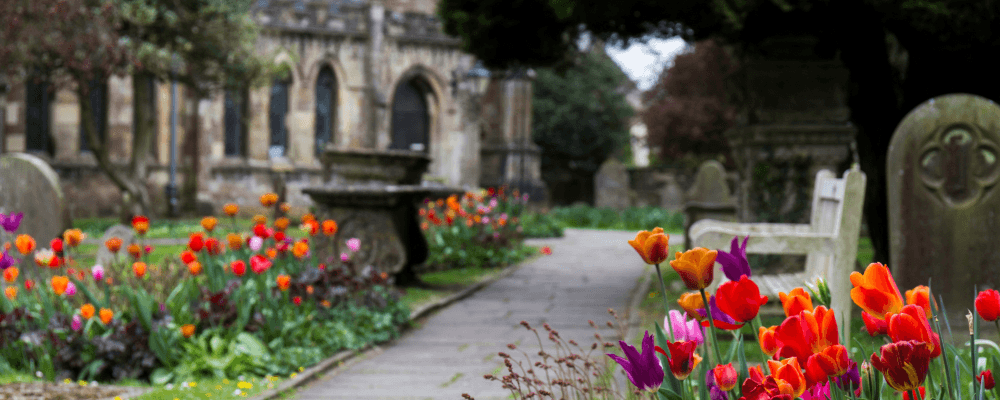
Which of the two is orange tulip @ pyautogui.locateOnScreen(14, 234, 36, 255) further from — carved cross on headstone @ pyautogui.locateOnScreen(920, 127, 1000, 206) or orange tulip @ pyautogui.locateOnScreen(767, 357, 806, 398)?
carved cross on headstone @ pyautogui.locateOnScreen(920, 127, 1000, 206)

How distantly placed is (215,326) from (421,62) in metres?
20.2

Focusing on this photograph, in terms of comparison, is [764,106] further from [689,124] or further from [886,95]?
[689,124]

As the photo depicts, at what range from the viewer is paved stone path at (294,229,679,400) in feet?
13.4

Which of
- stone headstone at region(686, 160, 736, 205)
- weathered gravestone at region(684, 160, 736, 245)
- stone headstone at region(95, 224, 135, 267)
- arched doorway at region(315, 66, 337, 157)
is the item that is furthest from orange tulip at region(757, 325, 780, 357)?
arched doorway at region(315, 66, 337, 157)

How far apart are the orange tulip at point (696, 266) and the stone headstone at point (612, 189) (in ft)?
78.4

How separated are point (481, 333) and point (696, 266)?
14.2 ft

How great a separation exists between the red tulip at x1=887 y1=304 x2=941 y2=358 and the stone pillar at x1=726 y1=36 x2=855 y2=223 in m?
6.54

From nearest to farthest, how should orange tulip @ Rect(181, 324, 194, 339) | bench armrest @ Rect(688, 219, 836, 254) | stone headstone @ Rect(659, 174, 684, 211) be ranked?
bench armrest @ Rect(688, 219, 836, 254), orange tulip @ Rect(181, 324, 194, 339), stone headstone @ Rect(659, 174, 684, 211)

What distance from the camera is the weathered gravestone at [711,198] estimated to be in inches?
365

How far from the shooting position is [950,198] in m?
4.46

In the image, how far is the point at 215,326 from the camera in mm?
4434

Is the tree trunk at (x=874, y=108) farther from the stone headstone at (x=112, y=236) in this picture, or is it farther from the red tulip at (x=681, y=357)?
the stone headstone at (x=112, y=236)

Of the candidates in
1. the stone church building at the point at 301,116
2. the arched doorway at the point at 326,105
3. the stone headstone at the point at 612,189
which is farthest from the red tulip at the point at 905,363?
the stone headstone at the point at 612,189

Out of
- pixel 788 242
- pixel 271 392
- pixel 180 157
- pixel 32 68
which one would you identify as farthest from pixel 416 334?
pixel 180 157
